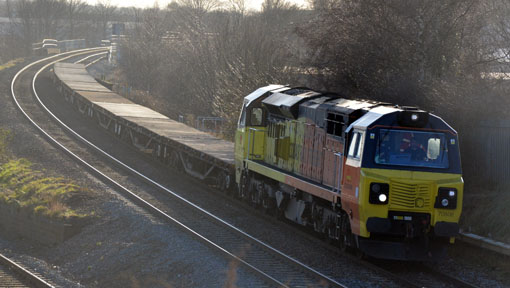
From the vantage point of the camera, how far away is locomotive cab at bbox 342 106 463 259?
12.3 m

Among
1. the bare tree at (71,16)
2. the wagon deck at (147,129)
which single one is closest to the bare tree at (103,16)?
the bare tree at (71,16)

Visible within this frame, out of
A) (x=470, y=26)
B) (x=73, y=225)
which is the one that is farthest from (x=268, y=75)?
(x=73, y=225)

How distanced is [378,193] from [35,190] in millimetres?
11959

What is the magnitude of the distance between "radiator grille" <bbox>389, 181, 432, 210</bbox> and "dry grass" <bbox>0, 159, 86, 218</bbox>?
9084mm

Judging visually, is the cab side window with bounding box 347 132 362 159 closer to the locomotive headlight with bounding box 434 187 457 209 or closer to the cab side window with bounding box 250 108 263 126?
the locomotive headlight with bounding box 434 187 457 209

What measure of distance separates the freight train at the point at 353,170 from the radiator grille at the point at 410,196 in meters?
0.02

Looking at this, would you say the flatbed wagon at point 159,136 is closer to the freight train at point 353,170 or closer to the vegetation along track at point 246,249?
the freight train at point 353,170

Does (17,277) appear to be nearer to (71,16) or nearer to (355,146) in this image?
(355,146)

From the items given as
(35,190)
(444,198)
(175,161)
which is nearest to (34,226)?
(35,190)

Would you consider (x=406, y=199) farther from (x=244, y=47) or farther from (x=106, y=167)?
(x=244, y=47)

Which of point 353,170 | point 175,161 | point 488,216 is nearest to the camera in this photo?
point 353,170

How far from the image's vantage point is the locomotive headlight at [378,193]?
1219cm

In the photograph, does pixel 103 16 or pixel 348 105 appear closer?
pixel 348 105

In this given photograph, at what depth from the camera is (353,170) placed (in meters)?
12.6
